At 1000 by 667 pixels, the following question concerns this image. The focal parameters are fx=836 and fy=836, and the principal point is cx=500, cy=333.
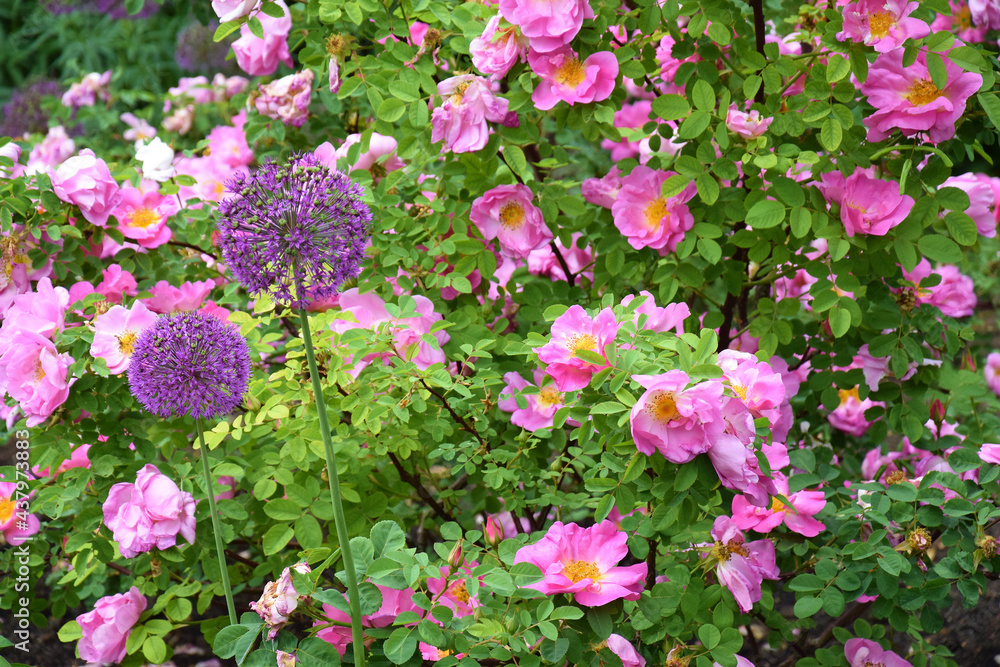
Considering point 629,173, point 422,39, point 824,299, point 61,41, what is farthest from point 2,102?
point 824,299

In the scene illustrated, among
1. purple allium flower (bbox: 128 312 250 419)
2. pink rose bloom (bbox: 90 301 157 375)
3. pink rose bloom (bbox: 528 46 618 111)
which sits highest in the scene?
pink rose bloom (bbox: 528 46 618 111)

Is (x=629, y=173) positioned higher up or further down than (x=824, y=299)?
higher up

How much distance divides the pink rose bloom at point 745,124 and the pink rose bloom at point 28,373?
117 cm

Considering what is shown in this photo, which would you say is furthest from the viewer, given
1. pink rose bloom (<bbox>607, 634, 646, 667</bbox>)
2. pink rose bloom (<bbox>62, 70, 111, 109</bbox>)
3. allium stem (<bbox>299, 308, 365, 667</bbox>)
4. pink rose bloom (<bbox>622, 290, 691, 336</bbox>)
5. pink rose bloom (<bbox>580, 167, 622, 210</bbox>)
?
pink rose bloom (<bbox>62, 70, 111, 109</bbox>)

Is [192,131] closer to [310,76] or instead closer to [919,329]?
[310,76]

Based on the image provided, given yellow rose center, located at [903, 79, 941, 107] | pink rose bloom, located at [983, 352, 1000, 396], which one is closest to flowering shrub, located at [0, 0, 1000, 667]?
yellow rose center, located at [903, 79, 941, 107]

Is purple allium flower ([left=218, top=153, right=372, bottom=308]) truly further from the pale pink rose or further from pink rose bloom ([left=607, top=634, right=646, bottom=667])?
the pale pink rose

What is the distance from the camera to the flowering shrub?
110 cm

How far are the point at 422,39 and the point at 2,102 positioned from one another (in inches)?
183

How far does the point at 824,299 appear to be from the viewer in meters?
1.42

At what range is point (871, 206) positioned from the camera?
1.39 m

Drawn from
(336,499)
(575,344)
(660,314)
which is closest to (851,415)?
(660,314)

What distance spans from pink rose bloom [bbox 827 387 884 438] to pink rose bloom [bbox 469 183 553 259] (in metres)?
0.92

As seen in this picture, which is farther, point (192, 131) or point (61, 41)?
point (61, 41)
